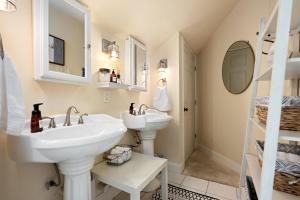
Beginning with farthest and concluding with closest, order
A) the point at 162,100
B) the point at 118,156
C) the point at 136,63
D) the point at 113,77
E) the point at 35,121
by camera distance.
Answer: the point at 162,100 < the point at 136,63 < the point at 113,77 < the point at 118,156 < the point at 35,121

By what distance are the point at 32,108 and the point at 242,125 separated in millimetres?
2338

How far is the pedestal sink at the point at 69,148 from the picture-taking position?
698 mm

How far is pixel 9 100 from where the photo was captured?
61 centimetres

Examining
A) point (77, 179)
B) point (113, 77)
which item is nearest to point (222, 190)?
point (77, 179)


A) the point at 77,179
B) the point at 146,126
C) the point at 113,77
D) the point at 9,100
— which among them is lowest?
the point at 77,179

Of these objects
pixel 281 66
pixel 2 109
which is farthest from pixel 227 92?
pixel 2 109

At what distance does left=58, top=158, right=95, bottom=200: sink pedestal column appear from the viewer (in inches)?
35.3

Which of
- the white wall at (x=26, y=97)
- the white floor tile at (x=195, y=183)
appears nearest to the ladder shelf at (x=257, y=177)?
the white floor tile at (x=195, y=183)

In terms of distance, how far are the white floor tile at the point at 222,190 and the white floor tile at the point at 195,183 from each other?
0.19 feet

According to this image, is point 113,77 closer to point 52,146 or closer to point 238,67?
point 52,146

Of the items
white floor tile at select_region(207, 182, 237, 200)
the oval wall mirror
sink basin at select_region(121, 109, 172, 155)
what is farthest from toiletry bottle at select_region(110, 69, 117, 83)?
the oval wall mirror

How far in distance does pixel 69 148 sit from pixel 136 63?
149 cm

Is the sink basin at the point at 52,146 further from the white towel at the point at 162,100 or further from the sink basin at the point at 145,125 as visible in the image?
the white towel at the point at 162,100

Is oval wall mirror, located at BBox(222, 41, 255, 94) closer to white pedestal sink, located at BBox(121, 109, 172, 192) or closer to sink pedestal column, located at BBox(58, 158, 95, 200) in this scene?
white pedestal sink, located at BBox(121, 109, 172, 192)
